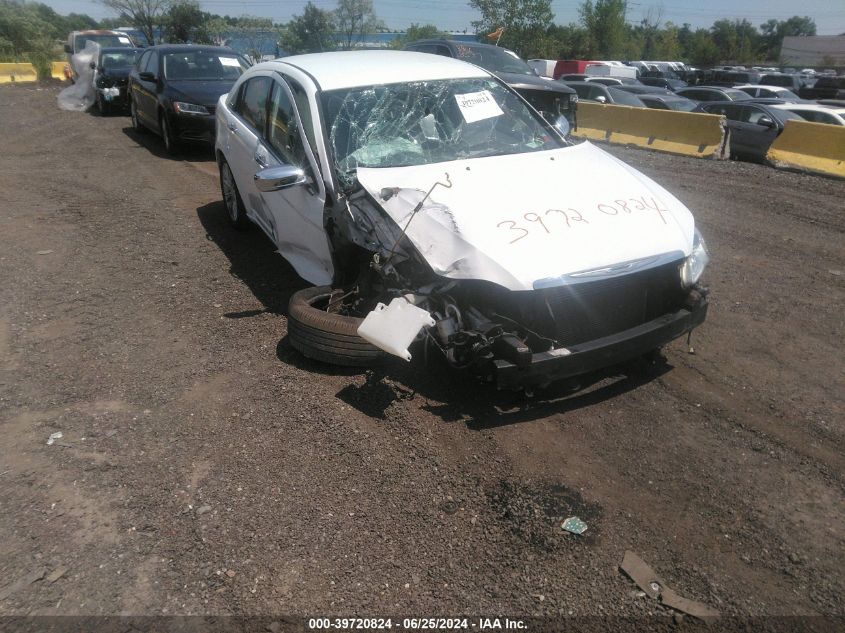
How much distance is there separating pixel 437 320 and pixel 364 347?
64 centimetres

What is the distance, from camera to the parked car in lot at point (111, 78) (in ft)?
51.7

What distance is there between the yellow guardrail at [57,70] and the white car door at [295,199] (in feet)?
91.2

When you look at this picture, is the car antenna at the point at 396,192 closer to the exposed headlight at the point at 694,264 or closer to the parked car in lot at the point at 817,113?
the exposed headlight at the point at 694,264

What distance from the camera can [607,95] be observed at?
16.8 meters

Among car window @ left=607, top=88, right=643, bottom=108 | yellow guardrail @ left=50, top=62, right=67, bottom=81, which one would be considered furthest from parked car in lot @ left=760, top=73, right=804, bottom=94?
yellow guardrail @ left=50, top=62, right=67, bottom=81

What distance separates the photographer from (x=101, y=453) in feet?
11.5

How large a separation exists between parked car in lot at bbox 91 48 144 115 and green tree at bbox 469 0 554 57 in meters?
33.5

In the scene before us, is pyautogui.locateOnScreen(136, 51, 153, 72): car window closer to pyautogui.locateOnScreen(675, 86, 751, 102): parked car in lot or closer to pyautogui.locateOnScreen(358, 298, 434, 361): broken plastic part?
pyautogui.locateOnScreen(358, 298, 434, 361): broken plastic part

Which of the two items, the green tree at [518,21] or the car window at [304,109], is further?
the green tree at [518,21]

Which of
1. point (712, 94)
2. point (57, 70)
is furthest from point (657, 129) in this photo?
point (57, 70)

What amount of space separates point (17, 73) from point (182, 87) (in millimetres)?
20384

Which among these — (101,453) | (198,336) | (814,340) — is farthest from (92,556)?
(814,340)

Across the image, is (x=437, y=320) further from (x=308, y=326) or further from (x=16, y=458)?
(x=16, y=458)

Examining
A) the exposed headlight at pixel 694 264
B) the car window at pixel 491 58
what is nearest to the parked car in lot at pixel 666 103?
the car window at pixel 491 58
